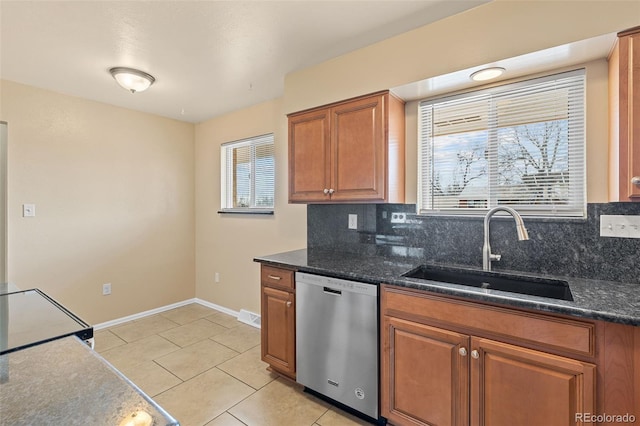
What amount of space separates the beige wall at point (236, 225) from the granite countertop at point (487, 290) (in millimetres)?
861

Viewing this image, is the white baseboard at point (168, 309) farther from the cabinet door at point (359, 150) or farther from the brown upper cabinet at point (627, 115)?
the brown upper cabinet at point (627, 115)

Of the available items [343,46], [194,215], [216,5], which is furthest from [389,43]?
[194,215]

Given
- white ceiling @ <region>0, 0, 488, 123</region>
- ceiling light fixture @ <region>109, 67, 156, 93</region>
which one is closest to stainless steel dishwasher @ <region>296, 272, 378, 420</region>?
white ceiling @ <region>0, 0, 488, 123</region>

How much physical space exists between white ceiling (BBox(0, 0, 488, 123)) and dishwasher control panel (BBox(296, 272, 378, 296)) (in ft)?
5.32

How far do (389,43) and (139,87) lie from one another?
6.92 ft

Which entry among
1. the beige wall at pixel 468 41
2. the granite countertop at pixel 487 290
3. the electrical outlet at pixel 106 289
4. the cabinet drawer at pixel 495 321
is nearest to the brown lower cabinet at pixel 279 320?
the granite countertop at pixel 487 290

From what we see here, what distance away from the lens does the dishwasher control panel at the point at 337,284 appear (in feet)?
5.94

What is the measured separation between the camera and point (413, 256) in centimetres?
227

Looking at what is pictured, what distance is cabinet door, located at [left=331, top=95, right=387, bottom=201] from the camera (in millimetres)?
2148

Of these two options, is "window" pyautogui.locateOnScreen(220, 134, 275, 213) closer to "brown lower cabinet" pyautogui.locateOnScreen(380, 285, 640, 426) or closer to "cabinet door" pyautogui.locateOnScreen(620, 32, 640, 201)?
"brown lower cabinet" pyautogui.locateOnScreen(380, 285, 640, 426)

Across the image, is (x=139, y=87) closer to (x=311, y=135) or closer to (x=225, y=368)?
(x=311, y=135)

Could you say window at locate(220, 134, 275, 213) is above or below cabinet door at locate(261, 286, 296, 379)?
above

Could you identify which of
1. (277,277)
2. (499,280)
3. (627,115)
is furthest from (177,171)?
(627,115)

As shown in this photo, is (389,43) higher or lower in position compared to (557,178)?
higher
